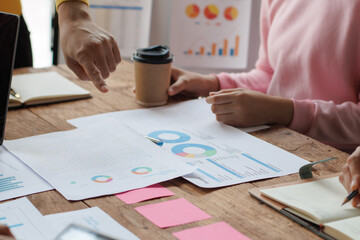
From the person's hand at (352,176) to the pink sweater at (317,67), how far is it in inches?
15.2

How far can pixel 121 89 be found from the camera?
4.84 feet

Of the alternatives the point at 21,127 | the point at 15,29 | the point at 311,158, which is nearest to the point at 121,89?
the point at 21,127

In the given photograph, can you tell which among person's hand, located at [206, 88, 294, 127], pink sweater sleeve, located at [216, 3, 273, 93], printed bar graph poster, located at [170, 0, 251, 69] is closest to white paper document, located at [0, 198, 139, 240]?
person's hand, located at [206, 88, 294, 127]

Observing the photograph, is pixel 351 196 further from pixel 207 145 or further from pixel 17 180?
pixel 17 180

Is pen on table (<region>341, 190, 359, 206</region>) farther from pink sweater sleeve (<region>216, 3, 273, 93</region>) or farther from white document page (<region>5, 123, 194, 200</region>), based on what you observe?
pink sweater sleeve (<region>216, 3, 273, 93</region>)

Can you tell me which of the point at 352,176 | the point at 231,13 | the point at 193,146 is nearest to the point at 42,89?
the point at 193,146

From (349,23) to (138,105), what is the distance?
59 cm

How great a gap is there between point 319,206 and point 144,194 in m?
0.29

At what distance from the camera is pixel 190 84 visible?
1426 mm

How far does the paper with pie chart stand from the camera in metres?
0.94

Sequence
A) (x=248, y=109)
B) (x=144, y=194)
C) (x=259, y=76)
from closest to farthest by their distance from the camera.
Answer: (x=144, y=194)
(x=248, y=109)
(x=259, y=76)

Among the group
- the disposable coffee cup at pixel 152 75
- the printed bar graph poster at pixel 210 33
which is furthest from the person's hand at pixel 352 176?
the printed bar graph poster at pixel 210 33

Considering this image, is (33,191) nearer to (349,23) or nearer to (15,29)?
(15,29)

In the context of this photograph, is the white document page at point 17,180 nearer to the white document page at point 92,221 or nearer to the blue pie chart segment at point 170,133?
the white document page at point 92,221
